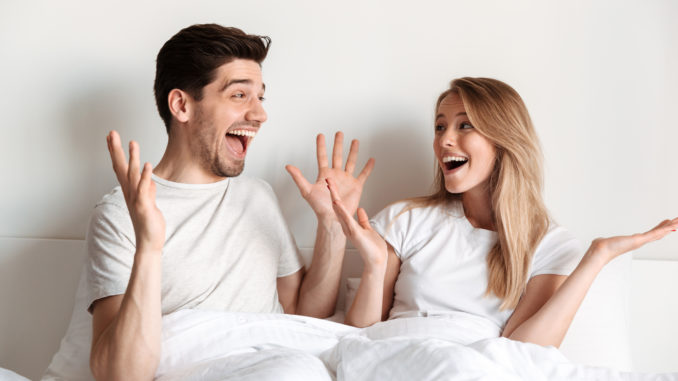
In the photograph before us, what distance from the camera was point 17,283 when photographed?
1.87 metres

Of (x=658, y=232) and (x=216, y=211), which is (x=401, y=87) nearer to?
(x=216, y=211)

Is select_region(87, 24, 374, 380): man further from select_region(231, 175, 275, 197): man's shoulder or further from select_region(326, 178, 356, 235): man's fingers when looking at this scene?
select_region(326, 178, 356, 235): man's fingers

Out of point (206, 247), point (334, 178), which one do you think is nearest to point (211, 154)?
point (206, 247)

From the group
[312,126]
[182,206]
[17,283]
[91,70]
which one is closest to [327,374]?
[182,206]

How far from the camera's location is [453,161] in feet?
5.89

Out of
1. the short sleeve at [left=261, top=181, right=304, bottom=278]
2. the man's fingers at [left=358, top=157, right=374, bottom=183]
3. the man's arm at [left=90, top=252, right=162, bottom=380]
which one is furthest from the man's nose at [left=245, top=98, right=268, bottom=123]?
the man's arm at [left=90, top=252, right=162, bottom=380]

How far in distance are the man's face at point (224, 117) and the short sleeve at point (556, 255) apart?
0.87 meters

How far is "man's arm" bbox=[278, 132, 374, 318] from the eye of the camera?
5.67 ft

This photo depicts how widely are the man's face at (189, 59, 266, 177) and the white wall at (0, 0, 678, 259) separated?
1.00 feet

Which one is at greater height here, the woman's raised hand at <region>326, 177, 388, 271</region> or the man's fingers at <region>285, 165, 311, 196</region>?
the man's fingers at <region>285, 165, 311, 196</region>

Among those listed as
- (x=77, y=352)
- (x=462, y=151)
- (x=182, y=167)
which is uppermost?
(x=462, y=151)

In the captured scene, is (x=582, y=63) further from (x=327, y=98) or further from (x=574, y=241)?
(x=327, y=98)

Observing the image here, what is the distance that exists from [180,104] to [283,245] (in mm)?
504

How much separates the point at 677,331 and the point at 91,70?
2121 millimetres
